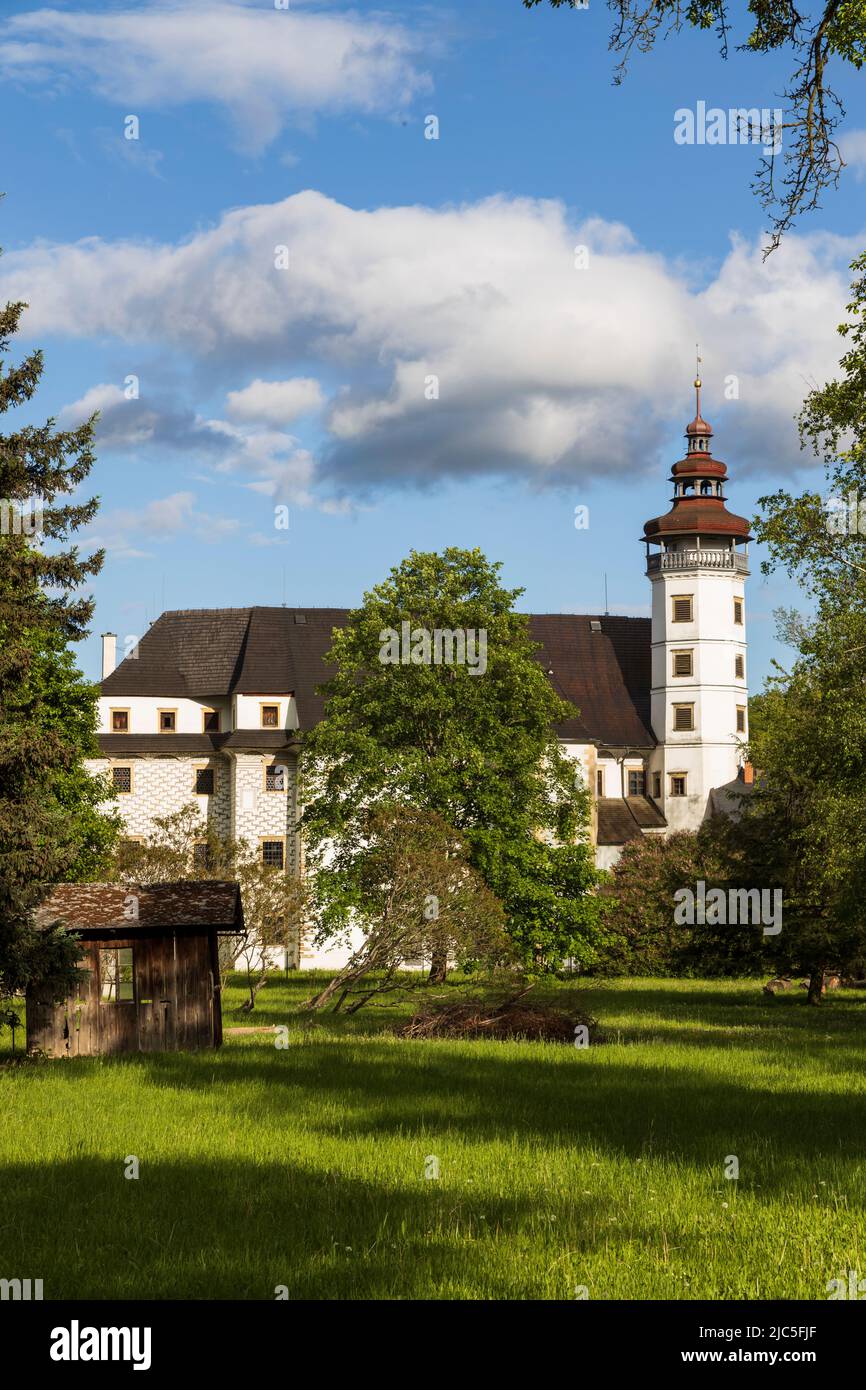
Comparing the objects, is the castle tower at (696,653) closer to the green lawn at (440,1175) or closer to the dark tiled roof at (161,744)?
the dark tiled roof at (161,744)

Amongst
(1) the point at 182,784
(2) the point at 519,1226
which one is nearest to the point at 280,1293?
(2) the point at 519,1226

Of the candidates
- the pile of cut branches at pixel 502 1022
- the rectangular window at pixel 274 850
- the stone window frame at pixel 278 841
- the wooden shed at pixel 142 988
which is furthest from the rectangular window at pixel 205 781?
the wooden shed at pixel 142 988

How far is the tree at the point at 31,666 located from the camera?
1022 inches

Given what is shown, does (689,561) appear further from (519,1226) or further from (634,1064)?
(519,1226)

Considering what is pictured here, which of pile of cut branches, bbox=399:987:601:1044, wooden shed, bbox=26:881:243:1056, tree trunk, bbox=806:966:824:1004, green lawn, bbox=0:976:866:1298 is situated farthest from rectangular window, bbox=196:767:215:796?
green lawn, bbox=0:976:866:1298

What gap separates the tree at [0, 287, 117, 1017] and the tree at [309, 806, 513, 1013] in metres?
9.44

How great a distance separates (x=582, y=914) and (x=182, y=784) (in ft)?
98.2

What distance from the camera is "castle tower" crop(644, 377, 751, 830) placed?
76562 mm

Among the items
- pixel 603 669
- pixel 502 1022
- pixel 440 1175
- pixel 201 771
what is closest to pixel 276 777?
pixel 201 771

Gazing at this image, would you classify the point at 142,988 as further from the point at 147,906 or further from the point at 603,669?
the point at 603,669

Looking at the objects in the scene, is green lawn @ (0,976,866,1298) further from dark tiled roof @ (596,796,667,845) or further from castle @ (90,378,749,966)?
dark tiled roof @ (596,796,667,845)

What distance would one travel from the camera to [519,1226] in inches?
481

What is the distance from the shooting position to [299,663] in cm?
7212

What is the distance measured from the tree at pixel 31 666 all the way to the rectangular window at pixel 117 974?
168 cm
